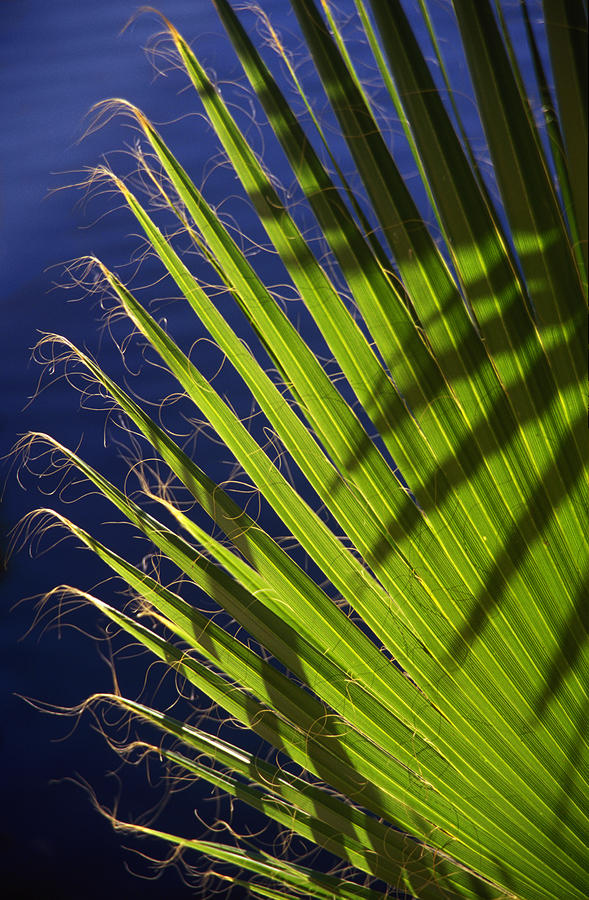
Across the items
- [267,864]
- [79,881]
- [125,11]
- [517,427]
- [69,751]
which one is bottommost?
[79,881]

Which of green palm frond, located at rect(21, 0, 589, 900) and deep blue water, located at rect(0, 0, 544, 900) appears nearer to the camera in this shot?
green palm frond, located at rect(21, 0, 589, 900)

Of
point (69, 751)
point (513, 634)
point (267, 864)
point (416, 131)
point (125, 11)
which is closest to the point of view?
point (416, 131)

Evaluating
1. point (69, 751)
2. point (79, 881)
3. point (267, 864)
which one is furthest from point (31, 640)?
point (267, 864)

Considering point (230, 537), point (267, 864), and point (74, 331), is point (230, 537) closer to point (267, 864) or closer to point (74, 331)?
point (267, 864)

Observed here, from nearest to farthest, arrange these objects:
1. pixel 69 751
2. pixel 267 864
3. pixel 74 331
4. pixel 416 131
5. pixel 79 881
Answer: pixel 416 131
pixel 267 864
pixel 79 881
pixel 69 751
pixel 74 331

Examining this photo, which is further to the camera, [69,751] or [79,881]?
[69,751]

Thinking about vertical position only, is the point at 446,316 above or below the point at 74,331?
below
